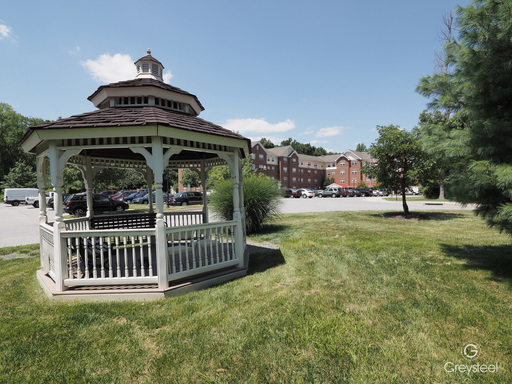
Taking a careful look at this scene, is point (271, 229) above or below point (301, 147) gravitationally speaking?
below

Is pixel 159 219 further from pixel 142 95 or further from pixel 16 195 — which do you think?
pixel 16 195

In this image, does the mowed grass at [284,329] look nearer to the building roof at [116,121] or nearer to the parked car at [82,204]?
the building roof at [116,121]

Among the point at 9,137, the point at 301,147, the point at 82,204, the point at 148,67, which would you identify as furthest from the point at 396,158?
the point at 301,147

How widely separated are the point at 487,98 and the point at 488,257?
3.97 m

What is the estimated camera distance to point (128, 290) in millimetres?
4559

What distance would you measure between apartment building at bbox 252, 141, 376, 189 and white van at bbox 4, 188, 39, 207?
42156 millimetres

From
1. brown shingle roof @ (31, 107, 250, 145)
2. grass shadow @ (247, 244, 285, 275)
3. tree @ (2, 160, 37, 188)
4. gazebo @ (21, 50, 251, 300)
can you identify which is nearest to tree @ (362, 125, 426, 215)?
grass shadow @ (247, 244, 285, 275)

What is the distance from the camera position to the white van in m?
32.0

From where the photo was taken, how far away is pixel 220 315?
3838 millimetres

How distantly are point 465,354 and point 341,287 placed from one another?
2049mm

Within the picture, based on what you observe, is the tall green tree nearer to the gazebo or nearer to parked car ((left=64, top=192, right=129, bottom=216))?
parked car ((left=64, top=192, right=129, bottom=216))

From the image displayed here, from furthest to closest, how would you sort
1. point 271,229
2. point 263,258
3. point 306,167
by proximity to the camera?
point 306,167 → point 271,229 → point 263,258

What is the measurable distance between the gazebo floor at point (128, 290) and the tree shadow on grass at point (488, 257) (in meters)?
5.71

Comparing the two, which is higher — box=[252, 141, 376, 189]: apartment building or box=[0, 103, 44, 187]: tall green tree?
box=[0, 103, 44, 187]: tall green tree
